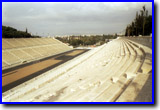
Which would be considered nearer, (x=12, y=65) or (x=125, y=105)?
(x=125, y=105)

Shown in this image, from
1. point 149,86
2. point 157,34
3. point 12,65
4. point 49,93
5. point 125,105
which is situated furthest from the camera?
point 12,65

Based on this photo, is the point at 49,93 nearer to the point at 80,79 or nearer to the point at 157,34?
the point at 80,79

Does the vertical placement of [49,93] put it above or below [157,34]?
below

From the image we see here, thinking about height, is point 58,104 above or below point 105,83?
below

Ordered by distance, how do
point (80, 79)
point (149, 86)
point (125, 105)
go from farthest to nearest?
1. point (80, 79)
2. point (149, 86)
3. point (125, 105)

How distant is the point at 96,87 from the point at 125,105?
479mm

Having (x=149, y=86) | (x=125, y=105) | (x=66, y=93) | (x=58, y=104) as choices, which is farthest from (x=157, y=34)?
(x=58, y=104)

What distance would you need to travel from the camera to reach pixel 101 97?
1.98m

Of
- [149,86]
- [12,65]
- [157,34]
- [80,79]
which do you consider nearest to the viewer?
[149,86]

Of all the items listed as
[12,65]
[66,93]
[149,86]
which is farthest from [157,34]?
[12,65]

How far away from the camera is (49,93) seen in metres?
2.29

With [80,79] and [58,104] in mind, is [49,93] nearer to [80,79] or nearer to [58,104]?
[58,104]

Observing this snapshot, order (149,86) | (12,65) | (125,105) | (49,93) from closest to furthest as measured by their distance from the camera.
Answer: (125,105)
(149,86)
(49,93)
(12,65)

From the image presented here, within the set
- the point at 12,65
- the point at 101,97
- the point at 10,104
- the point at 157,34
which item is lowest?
the point at 12,65
